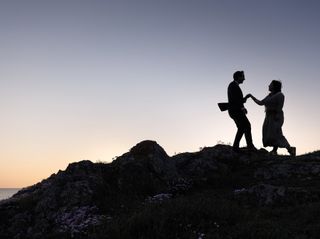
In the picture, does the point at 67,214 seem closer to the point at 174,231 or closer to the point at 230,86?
the point at 174,231

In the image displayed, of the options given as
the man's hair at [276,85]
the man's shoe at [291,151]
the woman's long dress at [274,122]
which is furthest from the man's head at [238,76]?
A: the man's shoe at [291,151]

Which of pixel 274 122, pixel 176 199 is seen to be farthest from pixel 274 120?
pixel 176 199

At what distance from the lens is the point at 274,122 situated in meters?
23.2

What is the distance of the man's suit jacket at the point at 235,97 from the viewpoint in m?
20.9

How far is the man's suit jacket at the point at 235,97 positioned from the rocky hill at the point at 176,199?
2.07 metres

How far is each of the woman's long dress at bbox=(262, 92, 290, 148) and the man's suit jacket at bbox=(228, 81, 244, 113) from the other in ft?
8.01

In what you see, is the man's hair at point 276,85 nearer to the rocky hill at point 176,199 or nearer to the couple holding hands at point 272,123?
the couple holding hands at point 272,123

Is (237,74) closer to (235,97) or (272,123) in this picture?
(235,97)

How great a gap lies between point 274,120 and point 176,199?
1000 cm

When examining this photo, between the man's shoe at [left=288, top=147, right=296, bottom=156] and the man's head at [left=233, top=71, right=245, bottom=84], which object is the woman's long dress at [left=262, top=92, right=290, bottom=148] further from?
the man's head at [left=233, top=71, right=245, bottom=84]

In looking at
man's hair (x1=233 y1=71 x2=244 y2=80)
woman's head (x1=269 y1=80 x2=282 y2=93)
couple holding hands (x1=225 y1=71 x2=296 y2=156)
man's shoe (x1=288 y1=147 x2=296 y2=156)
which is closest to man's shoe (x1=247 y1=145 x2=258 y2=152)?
couple holding hands (x1=225 y1=71 x2=296 y2=156)

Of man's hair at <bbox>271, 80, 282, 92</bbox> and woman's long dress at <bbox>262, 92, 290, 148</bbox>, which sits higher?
man's hair at <bbox>271, 80, 282, 92</bbox>

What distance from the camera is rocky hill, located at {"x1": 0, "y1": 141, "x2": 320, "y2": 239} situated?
484 inches

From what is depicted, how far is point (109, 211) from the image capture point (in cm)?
1569
